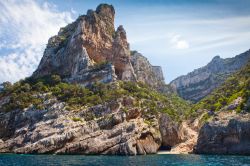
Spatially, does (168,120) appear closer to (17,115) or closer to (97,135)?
(97,135)

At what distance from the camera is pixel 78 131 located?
11200 centimetres

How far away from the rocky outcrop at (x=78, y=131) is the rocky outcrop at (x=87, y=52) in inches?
1207

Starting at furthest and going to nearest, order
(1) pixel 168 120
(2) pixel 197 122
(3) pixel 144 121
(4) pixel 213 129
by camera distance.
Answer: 1. (2) pixel 197 122
2. (1) pixel 168 120
3. (3) pixel 144 121
4. (4) pixel 213 129

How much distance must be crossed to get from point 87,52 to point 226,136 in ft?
261

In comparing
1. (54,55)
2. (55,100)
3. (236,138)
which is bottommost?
(236,138)

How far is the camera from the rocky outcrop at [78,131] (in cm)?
10738

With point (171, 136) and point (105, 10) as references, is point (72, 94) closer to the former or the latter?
point (171, 136)

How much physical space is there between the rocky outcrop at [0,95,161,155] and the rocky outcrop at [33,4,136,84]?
30.7m

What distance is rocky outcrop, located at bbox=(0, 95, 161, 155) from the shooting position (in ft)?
352

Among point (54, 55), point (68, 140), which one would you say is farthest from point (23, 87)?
point (68, 140)

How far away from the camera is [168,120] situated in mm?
131625

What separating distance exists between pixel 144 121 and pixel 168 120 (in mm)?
13157

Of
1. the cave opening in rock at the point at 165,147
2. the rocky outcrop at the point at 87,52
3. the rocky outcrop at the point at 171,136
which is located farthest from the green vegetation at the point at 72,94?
the cave opening in rock at the point at 165,147

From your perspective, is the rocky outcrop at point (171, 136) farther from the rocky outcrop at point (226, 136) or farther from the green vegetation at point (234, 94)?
the green vegetation at point (234, 94)
